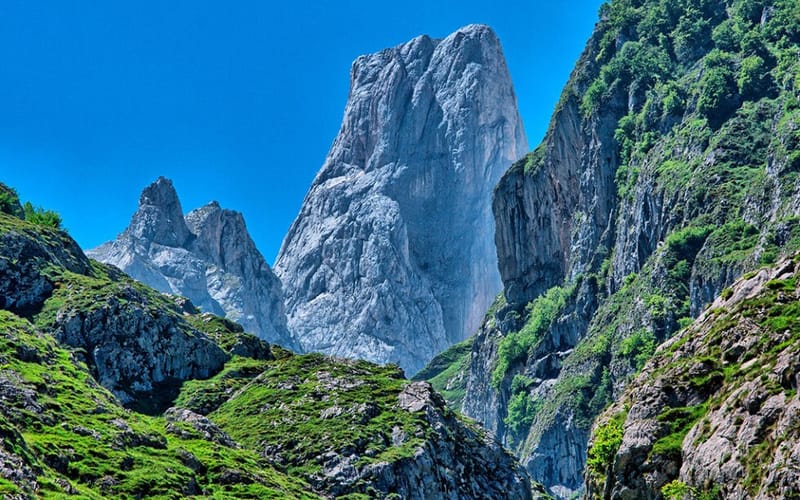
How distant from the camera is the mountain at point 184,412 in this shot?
319 ft

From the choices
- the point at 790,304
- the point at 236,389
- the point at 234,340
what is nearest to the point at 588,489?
the point at 790,304

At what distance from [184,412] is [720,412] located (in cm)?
6803

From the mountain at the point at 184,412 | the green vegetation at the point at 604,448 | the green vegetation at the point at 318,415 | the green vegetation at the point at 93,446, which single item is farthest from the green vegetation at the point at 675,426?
the green vegetation at the point at 318,415

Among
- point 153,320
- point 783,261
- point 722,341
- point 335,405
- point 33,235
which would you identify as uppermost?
point 33,235

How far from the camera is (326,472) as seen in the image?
124750mm

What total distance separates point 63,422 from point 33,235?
72.4 metres

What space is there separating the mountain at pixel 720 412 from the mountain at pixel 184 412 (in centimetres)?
3456

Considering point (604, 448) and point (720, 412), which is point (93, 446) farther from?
point (720, 412)

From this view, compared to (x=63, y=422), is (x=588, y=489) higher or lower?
lower

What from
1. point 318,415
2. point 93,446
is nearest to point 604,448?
point 93,446

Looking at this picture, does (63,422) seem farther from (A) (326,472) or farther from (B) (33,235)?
(B) (33,235)

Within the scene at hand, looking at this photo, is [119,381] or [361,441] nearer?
[361,441]

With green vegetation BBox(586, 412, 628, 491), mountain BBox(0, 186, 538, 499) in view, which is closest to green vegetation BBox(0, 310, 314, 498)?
mountain BBox(0, 186, 538, 499)

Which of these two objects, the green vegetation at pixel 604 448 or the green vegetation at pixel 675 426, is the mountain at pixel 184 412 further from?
the green vegetation at pixel 675 426
